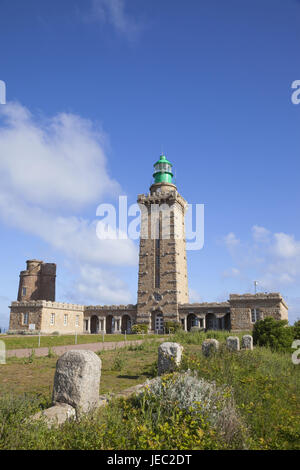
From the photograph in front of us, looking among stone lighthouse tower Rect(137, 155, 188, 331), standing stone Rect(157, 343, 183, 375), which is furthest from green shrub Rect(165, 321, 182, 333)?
standing stone Rect(157, 343, 183, 375)

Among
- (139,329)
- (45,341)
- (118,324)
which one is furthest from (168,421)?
(118,324)

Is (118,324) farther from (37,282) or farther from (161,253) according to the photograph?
(37,282)

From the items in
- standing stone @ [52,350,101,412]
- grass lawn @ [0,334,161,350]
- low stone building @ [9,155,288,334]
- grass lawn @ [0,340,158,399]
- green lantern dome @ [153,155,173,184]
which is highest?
green lantern dome @ [153,155,173,184]

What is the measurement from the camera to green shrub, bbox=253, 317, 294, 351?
671 inches

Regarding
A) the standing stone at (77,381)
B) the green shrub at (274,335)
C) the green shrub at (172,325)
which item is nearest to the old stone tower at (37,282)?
the green shrub at (172,325)

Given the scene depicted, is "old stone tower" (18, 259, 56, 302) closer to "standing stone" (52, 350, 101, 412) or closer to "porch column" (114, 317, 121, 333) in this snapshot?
"porch column" (114, 317, 121, 333)

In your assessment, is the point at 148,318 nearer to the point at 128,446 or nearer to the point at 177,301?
the point at 177,301

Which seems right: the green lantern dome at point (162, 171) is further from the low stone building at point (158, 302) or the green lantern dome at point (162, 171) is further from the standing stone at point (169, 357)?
the standing stone at point (169, 357)

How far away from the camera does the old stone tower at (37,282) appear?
150 feet

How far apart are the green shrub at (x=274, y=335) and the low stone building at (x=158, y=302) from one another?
57.1 ft
